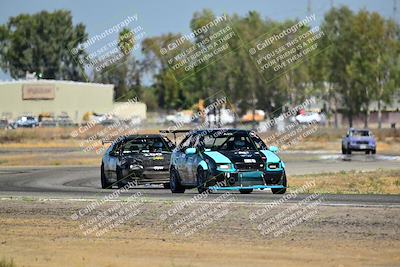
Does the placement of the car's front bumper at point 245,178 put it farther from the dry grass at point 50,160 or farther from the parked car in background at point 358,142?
the parked car in background at point 358,142

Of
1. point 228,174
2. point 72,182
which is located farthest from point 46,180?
point 228,174

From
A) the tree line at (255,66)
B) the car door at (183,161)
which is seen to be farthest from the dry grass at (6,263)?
the tree line at (255,66)

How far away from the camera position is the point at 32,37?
415 feet

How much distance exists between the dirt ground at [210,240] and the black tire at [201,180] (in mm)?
2972

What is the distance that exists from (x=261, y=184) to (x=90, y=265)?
366 inches

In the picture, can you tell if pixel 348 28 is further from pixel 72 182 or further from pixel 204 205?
pixel 204 205

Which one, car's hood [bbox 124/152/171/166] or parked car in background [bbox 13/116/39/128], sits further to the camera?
parked car in background [bbox 13/116/39/128]

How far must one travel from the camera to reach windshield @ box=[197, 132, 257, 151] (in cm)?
2311

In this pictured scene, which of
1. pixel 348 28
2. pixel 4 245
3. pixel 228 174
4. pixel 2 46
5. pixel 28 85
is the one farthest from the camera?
pixel 2 46

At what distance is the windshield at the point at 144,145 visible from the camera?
27.5 m

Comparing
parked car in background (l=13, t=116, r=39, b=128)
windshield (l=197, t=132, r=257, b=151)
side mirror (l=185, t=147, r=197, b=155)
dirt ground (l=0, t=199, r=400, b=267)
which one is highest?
parked car in background (l=13, t=116, r=39, b=128)

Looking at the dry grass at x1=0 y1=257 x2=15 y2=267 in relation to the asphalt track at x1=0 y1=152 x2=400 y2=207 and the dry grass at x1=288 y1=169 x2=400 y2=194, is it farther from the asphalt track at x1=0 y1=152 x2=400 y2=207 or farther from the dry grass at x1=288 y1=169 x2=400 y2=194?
the dry grass at x1=288 y1=169 x2=400 y2=194

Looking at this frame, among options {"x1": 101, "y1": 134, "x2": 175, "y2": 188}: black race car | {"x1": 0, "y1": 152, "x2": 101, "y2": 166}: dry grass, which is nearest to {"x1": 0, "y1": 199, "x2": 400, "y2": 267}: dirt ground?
{"x1": 101, "y1": 134, "x2": 175, "y2": 188}: black race car

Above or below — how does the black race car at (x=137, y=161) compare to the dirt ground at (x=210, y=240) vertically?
above
